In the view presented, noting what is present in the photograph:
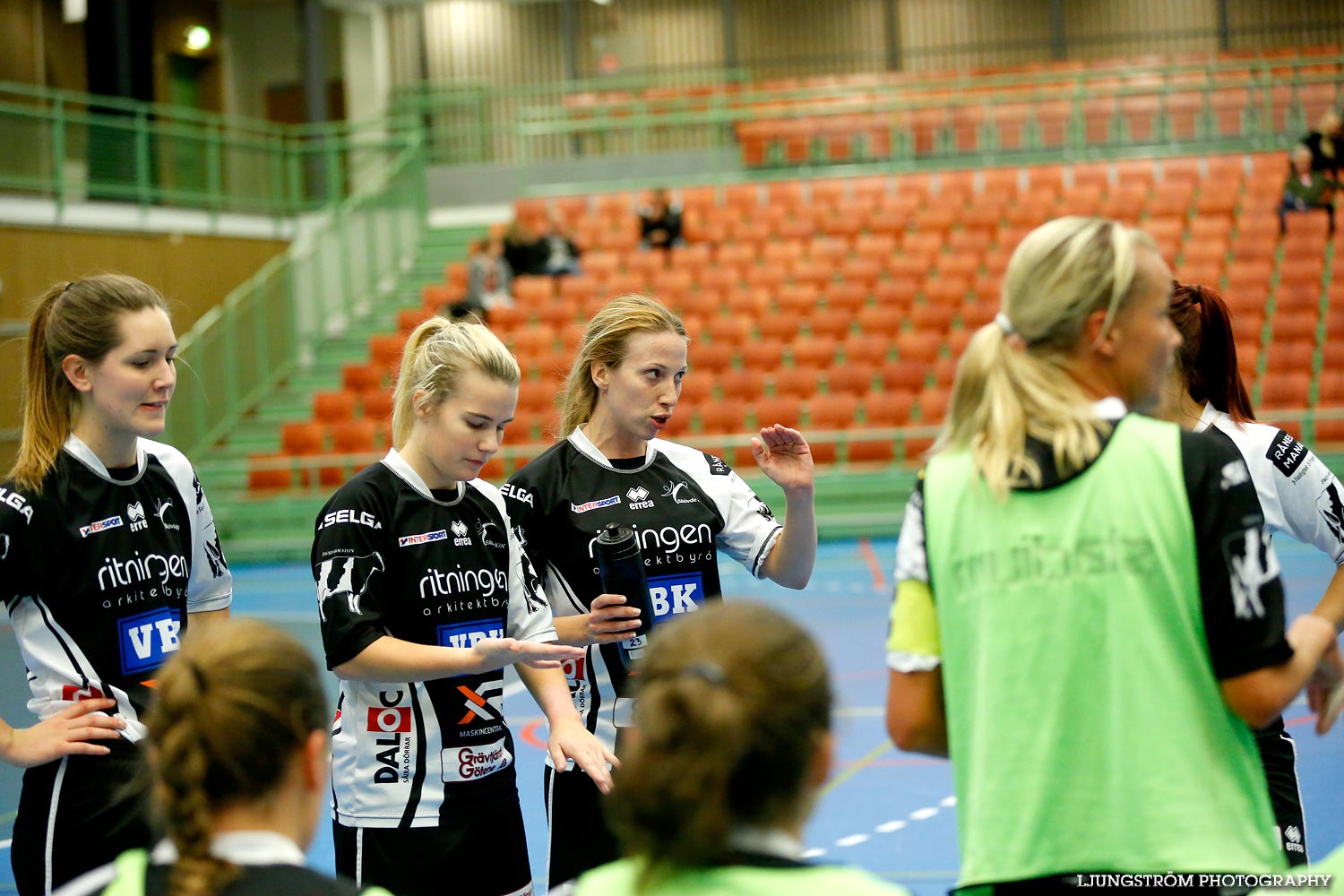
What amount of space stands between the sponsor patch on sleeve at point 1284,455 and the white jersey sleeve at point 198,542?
2319 mm

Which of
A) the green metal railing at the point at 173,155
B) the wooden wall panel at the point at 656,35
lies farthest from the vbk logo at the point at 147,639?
the wooden wall panel at the point at 656,35

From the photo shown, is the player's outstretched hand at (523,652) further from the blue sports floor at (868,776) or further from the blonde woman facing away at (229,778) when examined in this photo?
the blonde woman facing away at (229,778)

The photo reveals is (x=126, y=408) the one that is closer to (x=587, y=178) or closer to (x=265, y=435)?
(x=265, y=435)

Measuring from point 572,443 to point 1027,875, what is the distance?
187 centimetres

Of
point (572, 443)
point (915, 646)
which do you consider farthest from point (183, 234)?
point (915, 646)

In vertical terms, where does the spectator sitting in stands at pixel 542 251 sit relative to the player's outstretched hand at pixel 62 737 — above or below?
above

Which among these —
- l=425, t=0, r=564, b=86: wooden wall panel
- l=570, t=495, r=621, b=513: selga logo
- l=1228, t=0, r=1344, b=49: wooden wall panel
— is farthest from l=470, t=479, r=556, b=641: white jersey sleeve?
l=1228, t=0, r=1344, b=49: wooden wall panel

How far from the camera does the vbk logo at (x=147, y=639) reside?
2.74 meters

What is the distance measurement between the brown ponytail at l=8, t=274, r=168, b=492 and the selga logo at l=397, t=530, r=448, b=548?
717mm

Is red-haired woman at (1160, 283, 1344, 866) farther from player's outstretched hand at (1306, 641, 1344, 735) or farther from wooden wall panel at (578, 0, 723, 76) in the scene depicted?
wooden wall panel at (578, 0, 723, 76)

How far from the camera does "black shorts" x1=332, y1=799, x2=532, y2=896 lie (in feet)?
9.06

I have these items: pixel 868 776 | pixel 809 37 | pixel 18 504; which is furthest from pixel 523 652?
pixel 809 37

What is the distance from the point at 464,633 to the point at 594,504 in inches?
20.3

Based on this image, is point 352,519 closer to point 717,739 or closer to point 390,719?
point 390,719
